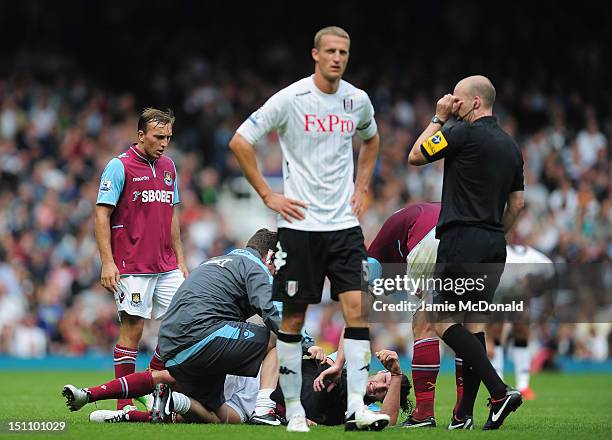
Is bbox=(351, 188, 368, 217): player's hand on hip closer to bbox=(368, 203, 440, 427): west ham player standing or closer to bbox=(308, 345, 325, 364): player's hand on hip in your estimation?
bbox=(368, 203, 440, 427): west ham player standing

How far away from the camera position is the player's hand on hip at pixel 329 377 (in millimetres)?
8344

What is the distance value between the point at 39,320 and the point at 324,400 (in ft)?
40.3

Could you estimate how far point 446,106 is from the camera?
8.25 metres

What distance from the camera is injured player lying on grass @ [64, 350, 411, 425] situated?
27.9ft

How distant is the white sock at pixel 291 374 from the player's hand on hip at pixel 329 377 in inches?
24.8

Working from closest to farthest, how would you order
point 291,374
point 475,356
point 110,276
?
point 291,374 < point 475,356 < point 110,276

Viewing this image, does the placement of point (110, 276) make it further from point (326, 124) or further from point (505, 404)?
point (505, 404)

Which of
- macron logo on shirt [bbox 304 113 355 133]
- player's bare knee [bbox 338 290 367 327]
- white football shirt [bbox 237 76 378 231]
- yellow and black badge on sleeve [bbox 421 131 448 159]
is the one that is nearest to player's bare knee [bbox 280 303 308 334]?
player's bare knee [bbox 338 290 367 327]

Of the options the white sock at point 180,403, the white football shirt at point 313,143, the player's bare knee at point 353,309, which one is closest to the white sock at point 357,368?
the player's bare knee at point 353,309

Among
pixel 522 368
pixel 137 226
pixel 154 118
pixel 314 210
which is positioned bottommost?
pixel 522 368

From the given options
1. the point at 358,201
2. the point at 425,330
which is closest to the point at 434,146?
the point at 358,201

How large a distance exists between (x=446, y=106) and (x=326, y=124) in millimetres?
1066

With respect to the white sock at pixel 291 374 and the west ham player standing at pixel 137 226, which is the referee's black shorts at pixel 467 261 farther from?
the west ham player standing at pixel 137 226

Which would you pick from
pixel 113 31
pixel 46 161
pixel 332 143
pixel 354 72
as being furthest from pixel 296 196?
pixel 113 31
